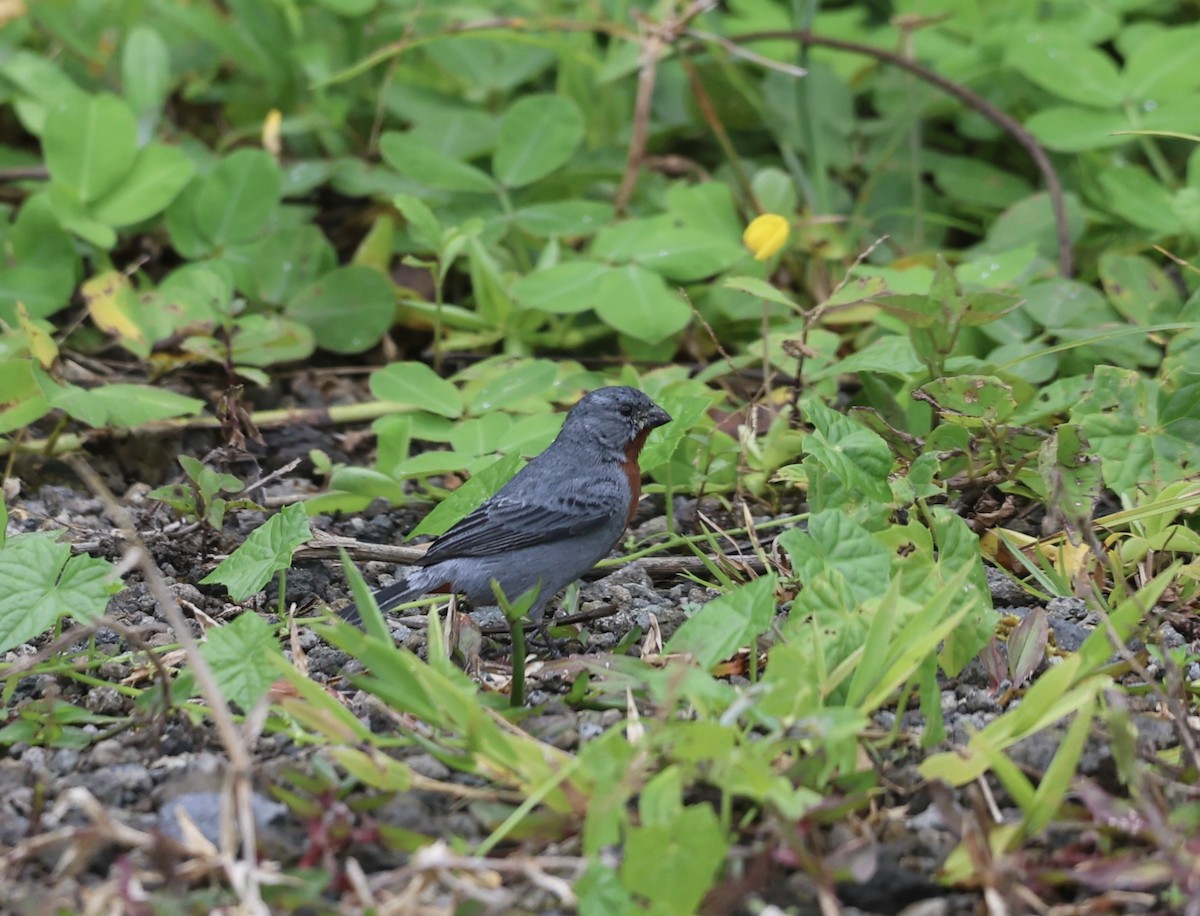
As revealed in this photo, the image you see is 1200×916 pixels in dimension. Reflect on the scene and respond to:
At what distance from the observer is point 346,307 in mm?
4715

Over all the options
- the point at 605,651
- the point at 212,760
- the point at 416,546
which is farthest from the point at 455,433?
the point at 212,760

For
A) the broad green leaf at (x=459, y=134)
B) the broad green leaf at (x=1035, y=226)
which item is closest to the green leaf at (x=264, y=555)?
the broad green leaf at (x=459, y=134)

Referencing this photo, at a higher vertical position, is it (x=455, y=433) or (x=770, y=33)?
(x=770, y=33)

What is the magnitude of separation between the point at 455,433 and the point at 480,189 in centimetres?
137

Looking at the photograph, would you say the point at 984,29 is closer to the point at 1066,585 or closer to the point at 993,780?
the point at 1066,585

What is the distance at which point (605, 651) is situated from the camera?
10.2 feet

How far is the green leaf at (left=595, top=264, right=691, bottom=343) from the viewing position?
14.4 ft

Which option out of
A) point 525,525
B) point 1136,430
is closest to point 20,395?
point 525,525

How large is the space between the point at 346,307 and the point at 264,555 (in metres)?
1.81

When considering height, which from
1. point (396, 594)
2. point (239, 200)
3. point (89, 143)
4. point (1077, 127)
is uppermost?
point (89, 143)

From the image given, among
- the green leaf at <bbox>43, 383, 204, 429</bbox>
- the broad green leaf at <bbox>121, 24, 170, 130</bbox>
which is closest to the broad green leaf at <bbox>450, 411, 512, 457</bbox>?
the green leaf at <bbox>43, 383, 204, 429</bbox>

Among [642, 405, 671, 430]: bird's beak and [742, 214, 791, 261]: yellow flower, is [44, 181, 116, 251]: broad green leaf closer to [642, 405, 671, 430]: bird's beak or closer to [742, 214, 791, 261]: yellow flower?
[642, 405, 671, 430]: bird's beak

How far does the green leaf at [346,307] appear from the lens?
4.70 meters

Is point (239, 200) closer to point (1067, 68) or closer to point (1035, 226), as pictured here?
point (1035, 226)
